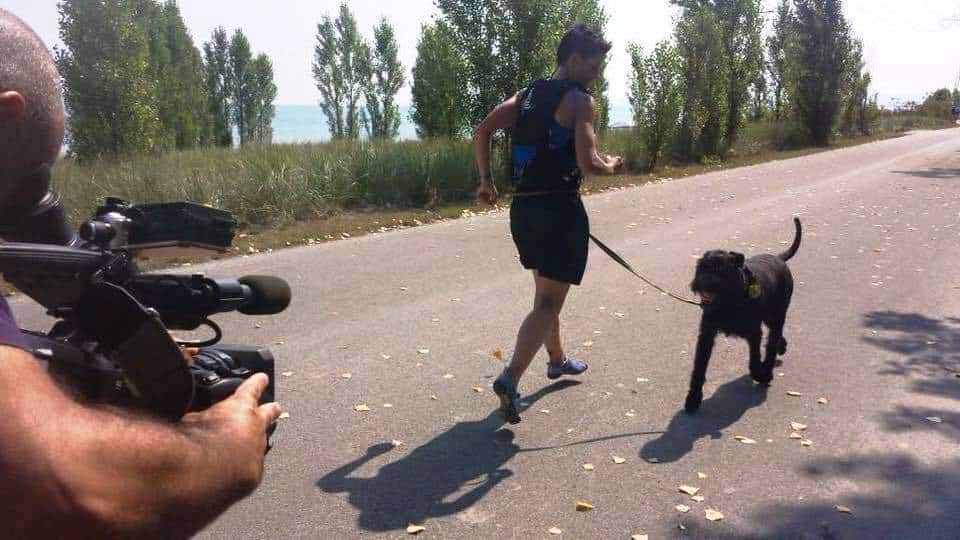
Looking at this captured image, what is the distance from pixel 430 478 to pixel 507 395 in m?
0.70

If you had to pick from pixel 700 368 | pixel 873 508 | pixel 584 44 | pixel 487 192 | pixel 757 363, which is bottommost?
pixel 873 508

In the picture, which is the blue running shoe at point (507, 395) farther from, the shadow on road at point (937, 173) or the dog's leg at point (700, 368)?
the shadow on road at point (937, 173)

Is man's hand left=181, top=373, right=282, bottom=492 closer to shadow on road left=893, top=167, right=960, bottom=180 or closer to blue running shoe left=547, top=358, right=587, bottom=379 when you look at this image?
blue running shoe left=547, top=358, right=587, bottom=379

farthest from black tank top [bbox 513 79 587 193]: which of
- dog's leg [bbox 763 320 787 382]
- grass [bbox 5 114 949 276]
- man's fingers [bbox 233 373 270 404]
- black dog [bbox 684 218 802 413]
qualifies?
grass [bbox 5 114 949 276]

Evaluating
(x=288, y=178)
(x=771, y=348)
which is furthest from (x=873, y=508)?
(x=288, y=178)

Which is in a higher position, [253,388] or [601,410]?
[253,388]

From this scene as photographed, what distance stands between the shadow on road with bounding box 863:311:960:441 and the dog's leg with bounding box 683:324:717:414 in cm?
108

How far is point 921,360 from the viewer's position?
574 centimetres

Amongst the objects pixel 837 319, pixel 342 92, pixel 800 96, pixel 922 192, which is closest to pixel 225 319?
pixel 837 319

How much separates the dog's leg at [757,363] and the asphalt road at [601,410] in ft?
0.37

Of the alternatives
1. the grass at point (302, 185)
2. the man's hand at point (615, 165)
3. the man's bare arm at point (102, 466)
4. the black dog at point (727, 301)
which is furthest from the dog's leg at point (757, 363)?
the grass at point (302, 185)

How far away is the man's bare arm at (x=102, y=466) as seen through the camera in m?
1.03

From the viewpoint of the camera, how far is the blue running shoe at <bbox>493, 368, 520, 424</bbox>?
14.5 ft

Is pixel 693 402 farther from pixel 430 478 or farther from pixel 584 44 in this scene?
pixel 584 44
